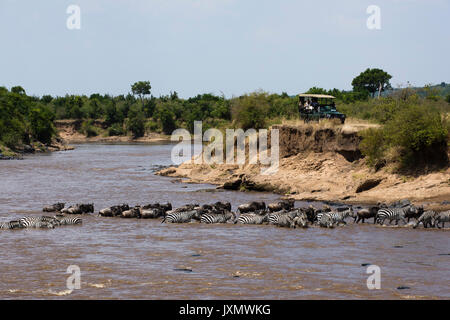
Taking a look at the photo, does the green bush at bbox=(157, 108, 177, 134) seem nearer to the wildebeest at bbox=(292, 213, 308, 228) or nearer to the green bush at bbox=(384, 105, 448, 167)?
the green bush at bbox=(384, 105, 448, 167)

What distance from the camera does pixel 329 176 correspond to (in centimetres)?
2977

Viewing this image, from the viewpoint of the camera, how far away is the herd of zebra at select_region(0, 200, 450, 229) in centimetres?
2044

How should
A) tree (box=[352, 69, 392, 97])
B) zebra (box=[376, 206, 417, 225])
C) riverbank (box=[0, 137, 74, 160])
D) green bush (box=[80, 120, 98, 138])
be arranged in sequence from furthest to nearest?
green bush (box=[80, 120, 98, 138])
tree (box=[352, 69, 392, 97])
riverbank (box=[0, 137, 74, 160])
zebra (box=[376, 206, 417, 225])

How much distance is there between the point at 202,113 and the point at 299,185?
87.0 metres

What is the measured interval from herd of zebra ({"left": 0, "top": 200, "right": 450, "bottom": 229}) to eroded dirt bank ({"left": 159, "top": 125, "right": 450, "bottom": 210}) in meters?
2.71

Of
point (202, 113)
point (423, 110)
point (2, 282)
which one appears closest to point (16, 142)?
point (202, 113)

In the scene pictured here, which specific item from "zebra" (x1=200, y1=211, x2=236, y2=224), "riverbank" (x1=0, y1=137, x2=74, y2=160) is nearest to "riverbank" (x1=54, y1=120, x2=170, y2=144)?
"riverbank" (x1=0, y1=137, x2=74, y2=160)

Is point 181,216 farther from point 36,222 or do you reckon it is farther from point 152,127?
point 152,127

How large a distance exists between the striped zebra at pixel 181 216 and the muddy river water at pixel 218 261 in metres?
0.43

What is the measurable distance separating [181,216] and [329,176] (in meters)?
10.3

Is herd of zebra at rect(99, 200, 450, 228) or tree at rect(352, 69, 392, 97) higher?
tree at rect(352, 69, 392, 97)

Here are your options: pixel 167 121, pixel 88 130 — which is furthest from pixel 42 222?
pixel 88 130

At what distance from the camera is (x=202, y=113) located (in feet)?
379
